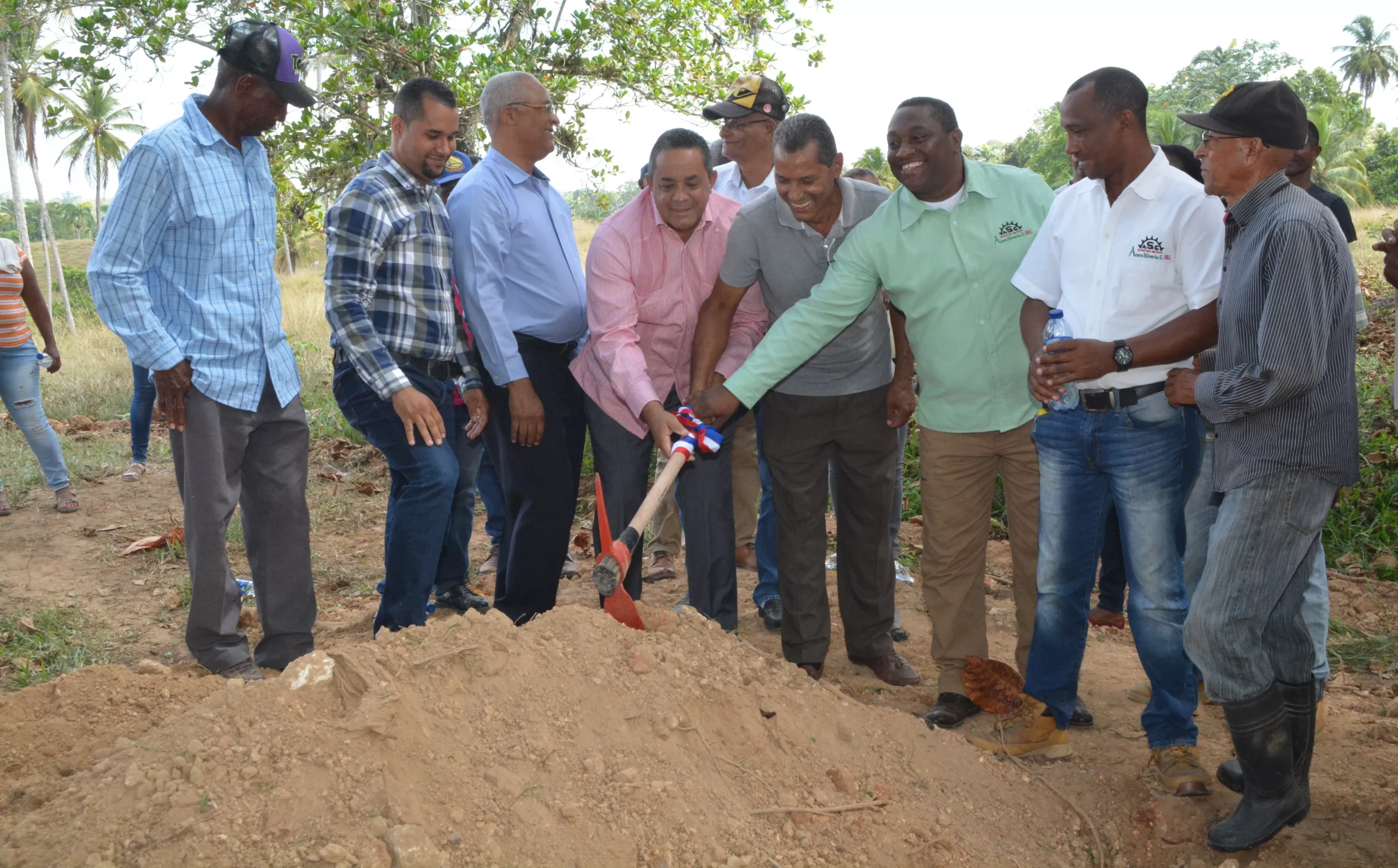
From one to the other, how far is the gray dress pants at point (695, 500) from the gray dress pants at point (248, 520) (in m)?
1.10

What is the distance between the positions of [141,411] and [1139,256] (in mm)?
6579

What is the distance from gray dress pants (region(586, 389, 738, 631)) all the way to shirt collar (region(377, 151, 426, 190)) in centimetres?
103

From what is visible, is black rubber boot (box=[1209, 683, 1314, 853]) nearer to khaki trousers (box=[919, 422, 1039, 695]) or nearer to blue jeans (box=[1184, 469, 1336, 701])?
blue jeans (box=[1184, 469, 1336, 701])

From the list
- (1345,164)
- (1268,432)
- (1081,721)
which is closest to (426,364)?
(1081,721)

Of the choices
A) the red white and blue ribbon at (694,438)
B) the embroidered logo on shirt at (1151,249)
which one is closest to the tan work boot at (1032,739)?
the red white and blue ribbon at (694,438)

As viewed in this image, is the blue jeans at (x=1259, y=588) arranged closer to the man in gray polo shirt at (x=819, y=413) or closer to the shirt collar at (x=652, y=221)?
the man in gray polo shirt at (x=819, y=413)

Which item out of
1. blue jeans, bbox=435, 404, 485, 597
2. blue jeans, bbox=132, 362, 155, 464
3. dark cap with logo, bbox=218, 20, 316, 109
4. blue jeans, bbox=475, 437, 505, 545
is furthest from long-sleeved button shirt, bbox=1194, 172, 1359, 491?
blue jeans, bbox=132, 362, 155, 464

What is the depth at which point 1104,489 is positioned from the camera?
3113mm

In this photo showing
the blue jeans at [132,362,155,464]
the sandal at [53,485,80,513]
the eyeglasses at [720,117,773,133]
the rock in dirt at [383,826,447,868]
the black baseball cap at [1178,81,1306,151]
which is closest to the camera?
the rock in dirt at [383,826,447,868]

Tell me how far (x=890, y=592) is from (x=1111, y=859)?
4.60 feet

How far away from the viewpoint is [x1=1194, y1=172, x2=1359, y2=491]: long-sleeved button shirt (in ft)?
8.20

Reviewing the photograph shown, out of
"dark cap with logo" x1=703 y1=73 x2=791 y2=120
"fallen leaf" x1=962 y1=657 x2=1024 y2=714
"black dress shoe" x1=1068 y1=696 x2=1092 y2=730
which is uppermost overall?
"dark cap with logo" x1=703 y1=73 x2=791 y2=120

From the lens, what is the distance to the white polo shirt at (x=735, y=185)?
4.91 m

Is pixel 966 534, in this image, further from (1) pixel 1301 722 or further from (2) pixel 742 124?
(2) pixel 742 124
